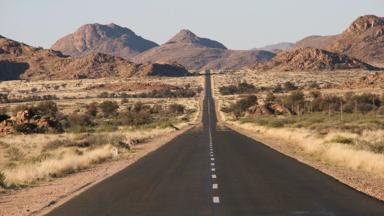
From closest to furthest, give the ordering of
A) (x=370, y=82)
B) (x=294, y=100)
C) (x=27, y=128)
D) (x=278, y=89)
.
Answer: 1. (x=27, y=128)
2. (x=294, y=100)
3. (x=370, y=82)
4. (x=278, y=89)

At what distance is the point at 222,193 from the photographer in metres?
16.5

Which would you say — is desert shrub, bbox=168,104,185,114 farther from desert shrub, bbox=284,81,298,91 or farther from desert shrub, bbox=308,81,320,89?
desert shrub, bbox=308,81,320,89

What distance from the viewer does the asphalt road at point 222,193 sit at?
13703mm

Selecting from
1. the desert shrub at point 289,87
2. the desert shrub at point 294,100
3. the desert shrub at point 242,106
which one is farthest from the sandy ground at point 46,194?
the desert shrub at point 289,87

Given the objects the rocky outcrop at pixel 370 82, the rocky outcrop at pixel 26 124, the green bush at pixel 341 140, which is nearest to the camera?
the green bush at pixel 341 140

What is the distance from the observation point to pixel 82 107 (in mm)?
113188

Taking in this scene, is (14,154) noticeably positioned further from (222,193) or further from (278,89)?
(278,89)

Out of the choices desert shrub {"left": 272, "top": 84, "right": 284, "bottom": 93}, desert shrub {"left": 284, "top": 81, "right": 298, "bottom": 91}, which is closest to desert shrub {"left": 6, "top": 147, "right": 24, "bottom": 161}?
desert shrub {"left": 272, "top": 84, "right": 284, "bottom": 93}

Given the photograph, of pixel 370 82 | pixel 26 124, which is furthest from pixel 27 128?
pixel 370 82

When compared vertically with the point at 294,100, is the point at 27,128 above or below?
above

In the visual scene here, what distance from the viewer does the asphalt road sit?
13703 mm

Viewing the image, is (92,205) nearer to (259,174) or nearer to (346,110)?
(259,174)

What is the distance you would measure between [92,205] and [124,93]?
Answer: 135 m

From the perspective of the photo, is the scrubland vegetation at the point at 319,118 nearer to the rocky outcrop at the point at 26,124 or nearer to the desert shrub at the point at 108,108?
the desert shrub at the point at 108,108
